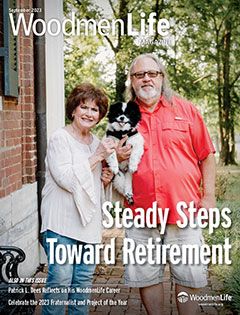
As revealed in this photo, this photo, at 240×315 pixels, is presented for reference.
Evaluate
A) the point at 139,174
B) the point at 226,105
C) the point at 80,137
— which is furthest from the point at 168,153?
the point at 226,105

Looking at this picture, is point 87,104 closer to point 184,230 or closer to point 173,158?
point 173,158

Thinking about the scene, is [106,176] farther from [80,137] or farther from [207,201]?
[207,201]

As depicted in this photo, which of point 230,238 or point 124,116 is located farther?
point 230,238

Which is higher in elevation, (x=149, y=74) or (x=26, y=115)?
(x=149, y=74)

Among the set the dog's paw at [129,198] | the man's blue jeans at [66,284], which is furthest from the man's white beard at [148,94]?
the man's blue jeans at [66,284]

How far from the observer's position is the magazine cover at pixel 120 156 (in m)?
3.22

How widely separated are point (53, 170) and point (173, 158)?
0.48 meters

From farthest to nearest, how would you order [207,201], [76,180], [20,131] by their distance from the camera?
[20,131], [207,201], [76,180]

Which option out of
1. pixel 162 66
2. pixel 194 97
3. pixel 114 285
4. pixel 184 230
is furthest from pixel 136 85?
pixel 114 285

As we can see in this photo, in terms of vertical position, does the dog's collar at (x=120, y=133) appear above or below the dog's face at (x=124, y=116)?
below

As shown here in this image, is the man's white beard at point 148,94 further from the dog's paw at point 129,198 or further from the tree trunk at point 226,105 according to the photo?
the tree trunk at point 226,105

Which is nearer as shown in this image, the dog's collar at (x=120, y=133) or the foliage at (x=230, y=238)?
the dog's collar at (x=120, y=133)

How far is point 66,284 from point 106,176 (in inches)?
17.8

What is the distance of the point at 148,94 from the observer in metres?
3.24
